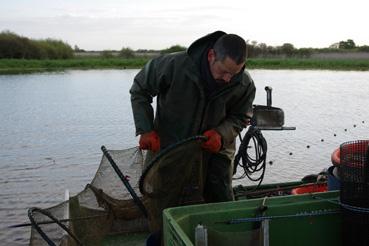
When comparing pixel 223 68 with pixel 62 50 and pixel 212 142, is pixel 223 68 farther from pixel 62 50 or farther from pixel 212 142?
pixel 62 50

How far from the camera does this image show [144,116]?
415 centimetres

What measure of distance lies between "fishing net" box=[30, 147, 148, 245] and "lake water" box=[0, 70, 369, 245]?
7.90ft

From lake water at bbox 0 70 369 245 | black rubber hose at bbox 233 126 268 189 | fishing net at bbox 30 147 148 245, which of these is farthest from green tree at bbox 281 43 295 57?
fishing net at bbox 30 147 148 245

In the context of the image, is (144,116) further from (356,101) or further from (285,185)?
(356,101)

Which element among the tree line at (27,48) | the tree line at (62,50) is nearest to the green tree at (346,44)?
the tree line at (62,50)

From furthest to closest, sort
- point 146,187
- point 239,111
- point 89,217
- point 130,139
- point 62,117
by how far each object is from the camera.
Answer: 1. point 62,117
2. point 130,139
3. point 89,217
4. point 239,111
5. point 146,187

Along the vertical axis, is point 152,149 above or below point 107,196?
above

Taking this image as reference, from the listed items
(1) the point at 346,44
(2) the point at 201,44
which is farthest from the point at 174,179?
(1) the point at 346,44

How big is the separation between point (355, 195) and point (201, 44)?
1.60 meters

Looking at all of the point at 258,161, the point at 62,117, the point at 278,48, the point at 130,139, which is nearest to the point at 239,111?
the point at 258,161

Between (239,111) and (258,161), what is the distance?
3.59 meters

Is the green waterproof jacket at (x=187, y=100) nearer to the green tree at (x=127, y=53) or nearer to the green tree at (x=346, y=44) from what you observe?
the green tree at (x=127, y=53)

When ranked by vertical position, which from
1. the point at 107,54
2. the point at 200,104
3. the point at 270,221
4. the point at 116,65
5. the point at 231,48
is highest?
the point at 231,48

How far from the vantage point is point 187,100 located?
407 cm
